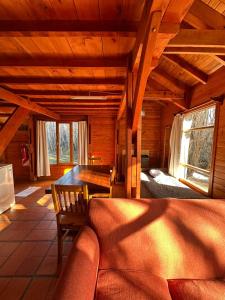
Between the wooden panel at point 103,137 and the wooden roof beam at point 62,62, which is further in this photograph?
the wooden panel at point 103,137

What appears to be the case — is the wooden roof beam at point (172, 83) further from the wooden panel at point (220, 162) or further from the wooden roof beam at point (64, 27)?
the wooden roof beam at point (64, 27)

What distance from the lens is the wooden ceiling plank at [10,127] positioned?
3086 millimetres

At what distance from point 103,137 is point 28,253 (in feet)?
14.3

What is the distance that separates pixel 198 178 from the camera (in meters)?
3.93

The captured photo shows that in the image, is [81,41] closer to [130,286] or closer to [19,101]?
[130,286]

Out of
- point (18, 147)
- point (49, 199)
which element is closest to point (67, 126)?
point (18, 147)

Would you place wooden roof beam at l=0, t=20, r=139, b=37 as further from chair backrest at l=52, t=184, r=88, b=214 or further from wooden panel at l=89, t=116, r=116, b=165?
wooden panel at l=89, t=116, r=116, b=165

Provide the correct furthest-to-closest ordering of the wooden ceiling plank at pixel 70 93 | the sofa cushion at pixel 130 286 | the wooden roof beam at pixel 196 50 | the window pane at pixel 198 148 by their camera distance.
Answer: the window pane at pixel 198 148
the wooden ceiling plank at pixel 70 93
the wooden roof beam at pixel 196 50
the sofa cushion at pixel 130 286

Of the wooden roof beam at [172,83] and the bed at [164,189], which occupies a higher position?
the wooden roof beam at [172,83]

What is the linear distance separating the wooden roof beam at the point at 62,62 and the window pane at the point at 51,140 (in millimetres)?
4160

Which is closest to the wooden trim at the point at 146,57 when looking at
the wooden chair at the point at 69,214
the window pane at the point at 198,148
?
the wooden chair at the point at 69,214

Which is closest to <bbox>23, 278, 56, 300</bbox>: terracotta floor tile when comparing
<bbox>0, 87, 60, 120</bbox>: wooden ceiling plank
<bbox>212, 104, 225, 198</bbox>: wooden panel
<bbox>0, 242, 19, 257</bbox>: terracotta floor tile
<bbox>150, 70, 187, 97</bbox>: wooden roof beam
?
<bbox>0, 242, 19, 257</bbox>: terracotta floor tile

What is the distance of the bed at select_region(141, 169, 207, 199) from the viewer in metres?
3.19

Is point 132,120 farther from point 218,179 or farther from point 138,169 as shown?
point 218,179
